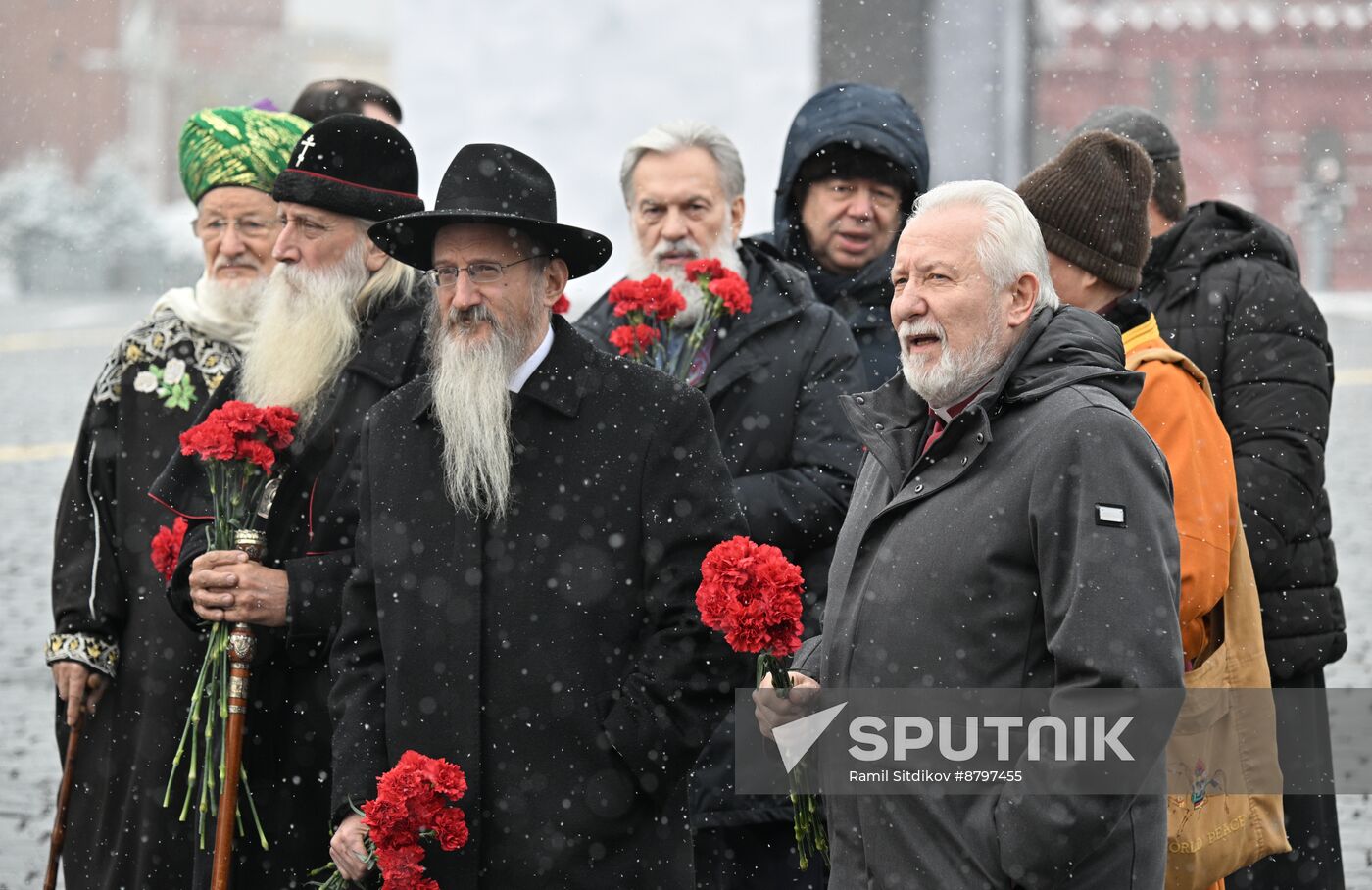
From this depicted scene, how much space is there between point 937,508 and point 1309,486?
1.80 m

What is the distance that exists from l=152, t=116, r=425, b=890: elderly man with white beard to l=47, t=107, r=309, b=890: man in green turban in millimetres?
286

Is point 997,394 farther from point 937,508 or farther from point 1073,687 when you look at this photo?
point 1073,687

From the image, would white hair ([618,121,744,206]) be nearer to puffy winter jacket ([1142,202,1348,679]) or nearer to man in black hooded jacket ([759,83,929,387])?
man in black hooded jacket ([759,83,929,387])

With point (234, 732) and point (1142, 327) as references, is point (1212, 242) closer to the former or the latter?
point (1142, 327)

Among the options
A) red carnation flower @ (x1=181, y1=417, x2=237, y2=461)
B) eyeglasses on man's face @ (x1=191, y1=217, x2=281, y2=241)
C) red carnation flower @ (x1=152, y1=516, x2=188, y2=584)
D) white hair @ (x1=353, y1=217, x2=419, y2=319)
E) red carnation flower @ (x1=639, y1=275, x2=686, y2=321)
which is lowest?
red carnation flower @ (x1=152, y1=516, x2=188, y2=584)

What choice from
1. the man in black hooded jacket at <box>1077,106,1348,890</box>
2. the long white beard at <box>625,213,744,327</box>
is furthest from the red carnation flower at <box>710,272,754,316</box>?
the man in black hooded jacket at <box>1077,106,1348,890</box>

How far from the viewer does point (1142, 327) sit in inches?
147

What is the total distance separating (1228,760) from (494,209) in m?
1.89

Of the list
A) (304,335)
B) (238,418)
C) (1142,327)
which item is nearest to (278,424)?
(238,418)

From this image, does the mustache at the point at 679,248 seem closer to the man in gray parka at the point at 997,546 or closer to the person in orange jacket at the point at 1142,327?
Result: the person in orange jacket at the point at 1142,327

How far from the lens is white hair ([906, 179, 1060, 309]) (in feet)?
10.2

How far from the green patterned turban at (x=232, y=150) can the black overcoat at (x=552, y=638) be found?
1672 mm

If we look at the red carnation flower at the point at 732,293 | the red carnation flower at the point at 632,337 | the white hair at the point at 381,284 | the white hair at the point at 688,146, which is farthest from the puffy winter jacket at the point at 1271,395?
the white hair at the point at 381,284

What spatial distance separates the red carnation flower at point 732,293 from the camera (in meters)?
4.46
